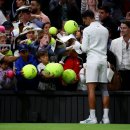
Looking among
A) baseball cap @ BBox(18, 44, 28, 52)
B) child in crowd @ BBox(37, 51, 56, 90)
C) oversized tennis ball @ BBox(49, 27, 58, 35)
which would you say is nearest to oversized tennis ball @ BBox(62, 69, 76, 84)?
child in crowd @ BBox(37, 51, 56, 90)

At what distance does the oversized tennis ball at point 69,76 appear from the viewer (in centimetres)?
1484

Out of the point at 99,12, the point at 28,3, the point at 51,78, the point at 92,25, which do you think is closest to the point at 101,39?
the point at 92,25

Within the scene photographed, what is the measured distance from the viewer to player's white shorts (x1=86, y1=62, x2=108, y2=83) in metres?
14.3

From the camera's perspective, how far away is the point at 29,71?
48.0 ft

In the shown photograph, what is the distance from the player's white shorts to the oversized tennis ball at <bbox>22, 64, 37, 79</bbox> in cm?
107

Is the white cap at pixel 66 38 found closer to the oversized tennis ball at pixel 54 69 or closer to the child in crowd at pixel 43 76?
the child in crowd at pixel 43 76

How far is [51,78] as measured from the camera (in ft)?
48.5

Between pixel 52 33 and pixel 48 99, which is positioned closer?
pixel 48 99

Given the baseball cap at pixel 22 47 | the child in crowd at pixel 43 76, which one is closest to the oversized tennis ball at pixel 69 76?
the child in crowd at pixel 43 76

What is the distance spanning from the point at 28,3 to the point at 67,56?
288 centimetres

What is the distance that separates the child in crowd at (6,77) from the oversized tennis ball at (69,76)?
1.01 m

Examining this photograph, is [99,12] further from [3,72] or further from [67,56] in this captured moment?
[3,72]

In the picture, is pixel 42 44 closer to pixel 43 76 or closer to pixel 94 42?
pixel 43 76

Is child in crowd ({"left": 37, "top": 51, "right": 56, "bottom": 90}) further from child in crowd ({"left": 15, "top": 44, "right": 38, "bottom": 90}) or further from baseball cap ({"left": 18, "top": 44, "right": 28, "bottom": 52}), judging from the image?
baseball cap ({"left": 18, "top": 44, "right": 28, "bottom": 52})
